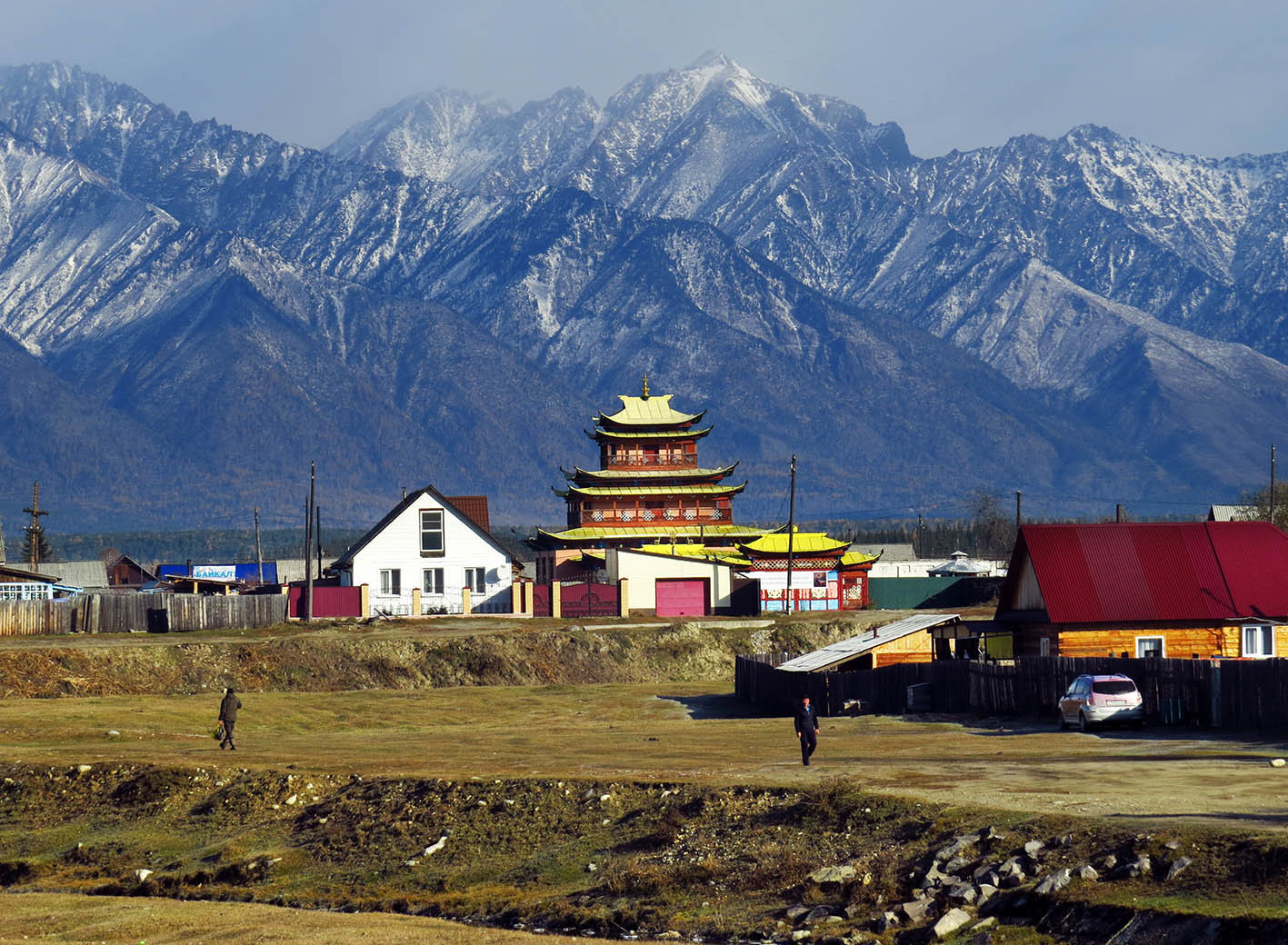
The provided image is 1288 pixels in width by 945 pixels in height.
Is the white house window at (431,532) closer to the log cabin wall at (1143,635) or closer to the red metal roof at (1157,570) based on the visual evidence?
the red metal roof at (1157,570)

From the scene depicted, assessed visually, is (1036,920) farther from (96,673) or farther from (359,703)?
(96,673)

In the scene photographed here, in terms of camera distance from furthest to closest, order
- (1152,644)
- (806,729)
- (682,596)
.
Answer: (682,596) → (1152,644) → (806,729)

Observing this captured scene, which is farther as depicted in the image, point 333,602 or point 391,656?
point 333,602

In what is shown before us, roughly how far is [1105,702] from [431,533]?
216 ft

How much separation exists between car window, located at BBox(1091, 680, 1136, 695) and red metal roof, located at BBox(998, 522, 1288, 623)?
524 inches

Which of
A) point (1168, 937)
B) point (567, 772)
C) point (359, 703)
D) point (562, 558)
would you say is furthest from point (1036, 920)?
point (562, 558)

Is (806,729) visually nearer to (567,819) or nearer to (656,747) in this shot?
(567,819)

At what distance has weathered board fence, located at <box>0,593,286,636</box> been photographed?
9550 centimetres

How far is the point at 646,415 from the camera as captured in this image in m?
155

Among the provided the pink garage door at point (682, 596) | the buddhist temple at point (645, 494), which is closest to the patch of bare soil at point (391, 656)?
the pink garage door at point (682, 596)

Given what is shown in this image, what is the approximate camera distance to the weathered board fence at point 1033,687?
2085 inches

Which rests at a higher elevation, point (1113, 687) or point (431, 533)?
point (431, 533)

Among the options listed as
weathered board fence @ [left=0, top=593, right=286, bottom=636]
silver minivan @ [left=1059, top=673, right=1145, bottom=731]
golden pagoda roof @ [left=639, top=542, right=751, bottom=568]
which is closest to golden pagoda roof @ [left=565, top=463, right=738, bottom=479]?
golden pagoda roof @ [left=639, top=542, right=751, bottom=568]

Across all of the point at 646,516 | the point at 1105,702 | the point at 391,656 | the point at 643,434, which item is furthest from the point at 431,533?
the point at 1105,702
